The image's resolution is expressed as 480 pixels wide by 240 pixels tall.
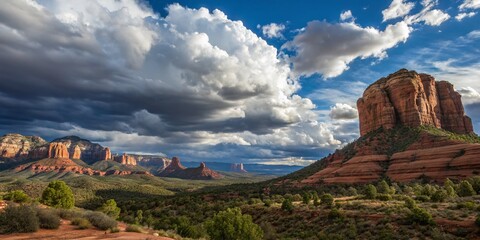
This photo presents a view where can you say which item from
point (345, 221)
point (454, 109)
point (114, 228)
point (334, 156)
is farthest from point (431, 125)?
point (114, 228)

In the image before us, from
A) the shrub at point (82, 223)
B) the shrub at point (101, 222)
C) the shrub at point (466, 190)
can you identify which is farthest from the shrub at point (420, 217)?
the shrub at point (82, 223)

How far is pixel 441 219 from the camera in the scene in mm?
34188

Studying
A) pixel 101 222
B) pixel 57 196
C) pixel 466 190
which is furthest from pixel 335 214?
pixel 57 196

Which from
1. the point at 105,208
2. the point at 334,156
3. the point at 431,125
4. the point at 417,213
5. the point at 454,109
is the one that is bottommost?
the point at 105,208

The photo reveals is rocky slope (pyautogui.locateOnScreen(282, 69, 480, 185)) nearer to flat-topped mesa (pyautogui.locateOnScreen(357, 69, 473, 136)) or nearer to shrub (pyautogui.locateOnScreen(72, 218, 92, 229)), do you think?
flat-topped mesa (pyautogui.locateOnScreen(357, 69, 473, 136))

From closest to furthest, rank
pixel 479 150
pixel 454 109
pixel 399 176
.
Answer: pixel 479 150 → pixel 399 176 → pixel 454 109

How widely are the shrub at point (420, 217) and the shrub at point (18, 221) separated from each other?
36.5 meters

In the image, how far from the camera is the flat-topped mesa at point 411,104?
134125 millimetres

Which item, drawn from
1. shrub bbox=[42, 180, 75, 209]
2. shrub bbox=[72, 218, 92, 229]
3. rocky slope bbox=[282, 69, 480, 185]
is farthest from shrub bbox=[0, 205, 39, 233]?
rocky slope bbox=[282, 69, 480, 185]

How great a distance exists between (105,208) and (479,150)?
99662 mm

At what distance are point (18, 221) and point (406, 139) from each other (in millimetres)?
130357

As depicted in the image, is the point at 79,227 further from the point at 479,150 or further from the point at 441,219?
the point at 479,150

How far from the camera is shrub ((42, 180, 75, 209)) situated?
2175 inches

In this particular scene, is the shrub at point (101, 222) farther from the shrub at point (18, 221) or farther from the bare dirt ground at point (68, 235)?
the shrub at point (18, 221)
